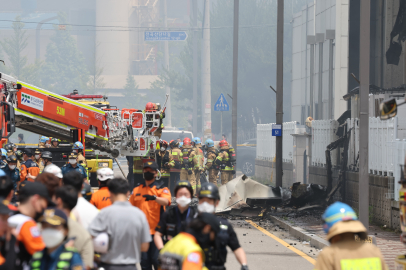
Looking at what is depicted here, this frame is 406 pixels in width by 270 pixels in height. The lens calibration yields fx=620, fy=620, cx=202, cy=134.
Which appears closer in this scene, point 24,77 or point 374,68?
point 374,68

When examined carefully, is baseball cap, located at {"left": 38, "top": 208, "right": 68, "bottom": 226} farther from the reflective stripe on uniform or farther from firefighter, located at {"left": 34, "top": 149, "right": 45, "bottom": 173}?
firefighter, located at {"left": 34, "top": 149, "right": 45, "bottom": 173}

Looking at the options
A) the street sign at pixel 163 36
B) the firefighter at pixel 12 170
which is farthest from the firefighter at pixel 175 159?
the street sign at pixel 163 36

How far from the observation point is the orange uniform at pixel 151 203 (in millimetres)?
7297

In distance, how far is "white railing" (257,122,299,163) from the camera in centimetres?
2453

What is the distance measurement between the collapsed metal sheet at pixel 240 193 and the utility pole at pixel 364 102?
17.8 feet

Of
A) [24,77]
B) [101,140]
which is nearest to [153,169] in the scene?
[101,140]

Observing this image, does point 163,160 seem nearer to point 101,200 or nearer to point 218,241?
point 101,200

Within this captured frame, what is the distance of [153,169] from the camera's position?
735 centimetres

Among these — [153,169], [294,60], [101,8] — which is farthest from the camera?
[101,8]

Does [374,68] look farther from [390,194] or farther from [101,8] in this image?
[101,8]

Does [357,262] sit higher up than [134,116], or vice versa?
[134,116]

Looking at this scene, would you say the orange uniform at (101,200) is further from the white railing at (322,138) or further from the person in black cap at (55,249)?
the white railing at (322,138)

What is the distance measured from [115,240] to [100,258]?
0.90 ft

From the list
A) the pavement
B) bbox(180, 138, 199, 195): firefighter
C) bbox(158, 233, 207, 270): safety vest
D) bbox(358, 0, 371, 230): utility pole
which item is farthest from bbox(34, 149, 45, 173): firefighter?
bbox(158, 233, 207, 270): safety vest
